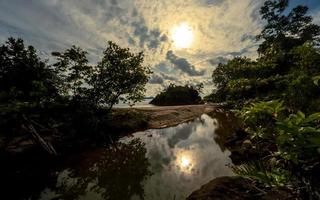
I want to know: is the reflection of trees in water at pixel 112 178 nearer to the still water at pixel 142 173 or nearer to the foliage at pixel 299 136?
the still water at pixel 142 173

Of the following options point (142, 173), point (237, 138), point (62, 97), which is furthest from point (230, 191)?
point (62, 97)

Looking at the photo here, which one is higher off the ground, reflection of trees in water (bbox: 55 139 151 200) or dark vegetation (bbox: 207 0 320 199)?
dark vegetation (bbox: 207 0 320 199)

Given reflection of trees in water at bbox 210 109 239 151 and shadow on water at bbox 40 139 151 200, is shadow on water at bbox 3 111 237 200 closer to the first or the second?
shadow on water at bbox 40 139 151 200

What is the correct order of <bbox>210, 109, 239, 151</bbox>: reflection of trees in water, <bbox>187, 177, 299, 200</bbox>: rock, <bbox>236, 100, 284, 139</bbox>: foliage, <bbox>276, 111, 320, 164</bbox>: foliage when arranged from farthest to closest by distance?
<bbox>210, 109, 239, 151</bbox>: reflection of trees in water < <bbox>187, 177, 299, 200</bbox>: rock < <bbox>236, 100, 284, 139</bbox>: foliage < <bbox>276, 111, 320, 164</bbox>: foliage

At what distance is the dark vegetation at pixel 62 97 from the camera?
14452 millimetres

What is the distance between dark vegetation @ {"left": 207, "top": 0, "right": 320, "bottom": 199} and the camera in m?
2.46

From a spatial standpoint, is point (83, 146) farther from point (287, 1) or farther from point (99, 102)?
point (287, 1)

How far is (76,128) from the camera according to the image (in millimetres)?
20594

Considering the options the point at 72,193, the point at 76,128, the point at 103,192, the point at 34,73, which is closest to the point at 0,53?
the point at 34,73

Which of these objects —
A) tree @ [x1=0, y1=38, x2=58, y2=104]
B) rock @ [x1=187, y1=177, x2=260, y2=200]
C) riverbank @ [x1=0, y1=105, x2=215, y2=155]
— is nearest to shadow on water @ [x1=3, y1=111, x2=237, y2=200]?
rock @ [x1=187, y1=177, x2=260, y2=200]

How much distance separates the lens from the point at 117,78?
912 inches

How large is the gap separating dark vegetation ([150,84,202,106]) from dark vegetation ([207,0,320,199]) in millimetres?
63654

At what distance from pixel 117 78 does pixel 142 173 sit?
13.9 m

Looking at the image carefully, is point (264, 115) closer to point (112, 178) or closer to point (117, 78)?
point (112, 178)
